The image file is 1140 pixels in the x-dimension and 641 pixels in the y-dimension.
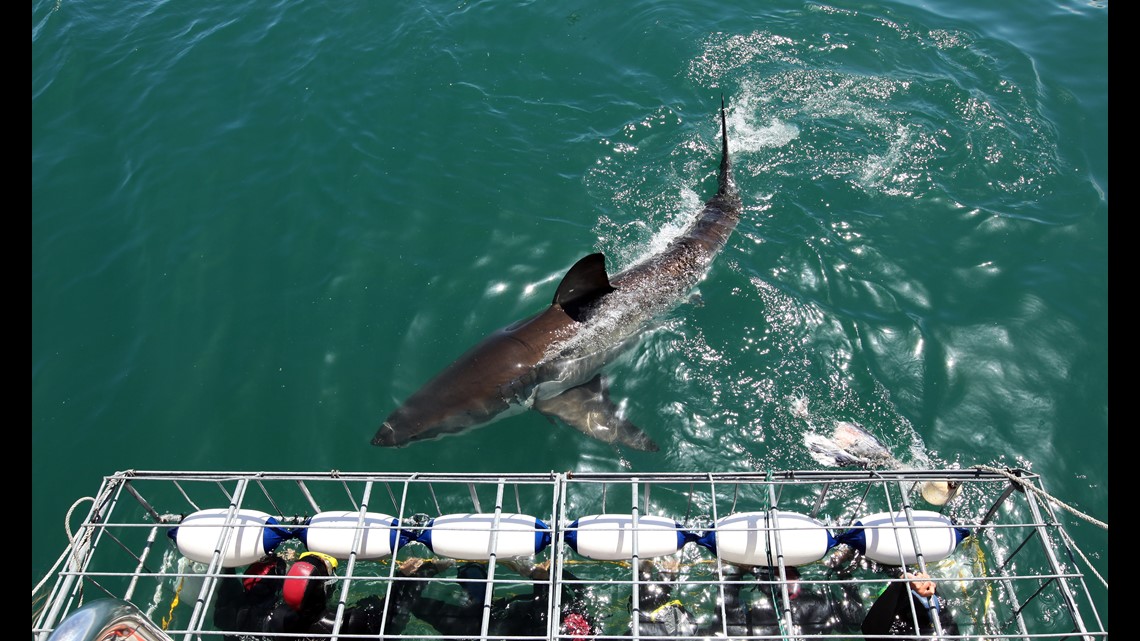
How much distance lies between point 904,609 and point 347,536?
5.32 m

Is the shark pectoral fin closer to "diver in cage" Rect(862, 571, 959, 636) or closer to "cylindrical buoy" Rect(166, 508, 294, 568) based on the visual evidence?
"diver in cage" Rect(862, 571, 959, 636)

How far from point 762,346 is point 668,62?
7.34 m

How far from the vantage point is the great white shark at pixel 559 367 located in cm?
873

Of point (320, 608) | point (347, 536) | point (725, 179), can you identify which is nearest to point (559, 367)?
point (347, 536)

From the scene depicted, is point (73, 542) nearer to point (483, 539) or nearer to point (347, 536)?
point (347, 536)

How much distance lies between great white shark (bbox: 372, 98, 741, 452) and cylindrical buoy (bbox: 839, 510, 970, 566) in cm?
275

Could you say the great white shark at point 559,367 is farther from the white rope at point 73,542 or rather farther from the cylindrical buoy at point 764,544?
the white rope at point 73,542

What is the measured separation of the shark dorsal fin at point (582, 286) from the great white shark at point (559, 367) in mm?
14

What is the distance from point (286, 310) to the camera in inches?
413

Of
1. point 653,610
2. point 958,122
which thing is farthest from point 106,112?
point 958,122

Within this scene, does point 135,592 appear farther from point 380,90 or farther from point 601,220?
point 380,90

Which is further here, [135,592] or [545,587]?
[135,592]
